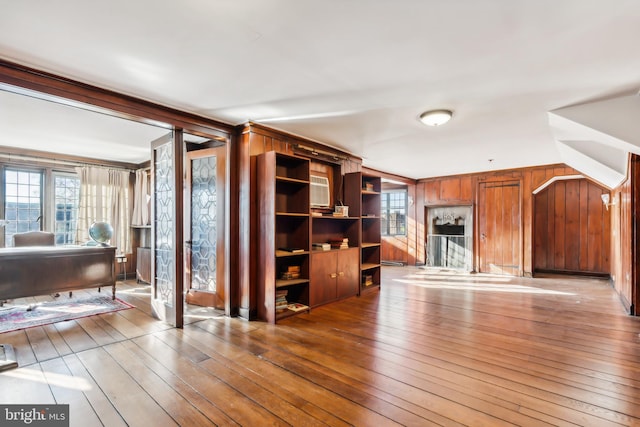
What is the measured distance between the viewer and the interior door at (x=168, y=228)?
3.66 m

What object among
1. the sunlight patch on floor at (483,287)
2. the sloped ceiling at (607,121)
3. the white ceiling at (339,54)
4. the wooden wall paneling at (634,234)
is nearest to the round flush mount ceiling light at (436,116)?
the white ceiling at (339,54)

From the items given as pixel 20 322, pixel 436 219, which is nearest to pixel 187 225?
pixel 20 322

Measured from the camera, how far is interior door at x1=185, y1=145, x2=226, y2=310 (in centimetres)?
428

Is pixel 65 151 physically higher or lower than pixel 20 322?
higher

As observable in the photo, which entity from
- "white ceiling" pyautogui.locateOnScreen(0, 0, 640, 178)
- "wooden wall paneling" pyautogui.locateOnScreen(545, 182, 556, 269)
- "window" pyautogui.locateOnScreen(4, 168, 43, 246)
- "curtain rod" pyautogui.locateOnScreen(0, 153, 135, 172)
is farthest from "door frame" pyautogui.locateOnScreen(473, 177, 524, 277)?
"window" pyautogui.locateOnScreen(4, 168, 43, 246)

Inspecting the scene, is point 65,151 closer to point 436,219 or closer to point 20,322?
point 20,322

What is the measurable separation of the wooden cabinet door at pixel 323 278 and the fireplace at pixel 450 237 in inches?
188

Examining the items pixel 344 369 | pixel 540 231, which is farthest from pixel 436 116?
pixel 540 231

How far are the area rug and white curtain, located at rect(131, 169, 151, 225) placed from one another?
1935 millimetres

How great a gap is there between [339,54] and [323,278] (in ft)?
10.3

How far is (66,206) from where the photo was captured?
605 centimetres

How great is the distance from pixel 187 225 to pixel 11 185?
11.7ft

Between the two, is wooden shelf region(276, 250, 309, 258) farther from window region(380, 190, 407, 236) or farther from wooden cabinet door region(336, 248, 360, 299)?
window region(380, 190, 407, 236)

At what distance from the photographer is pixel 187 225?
4.71 meters
